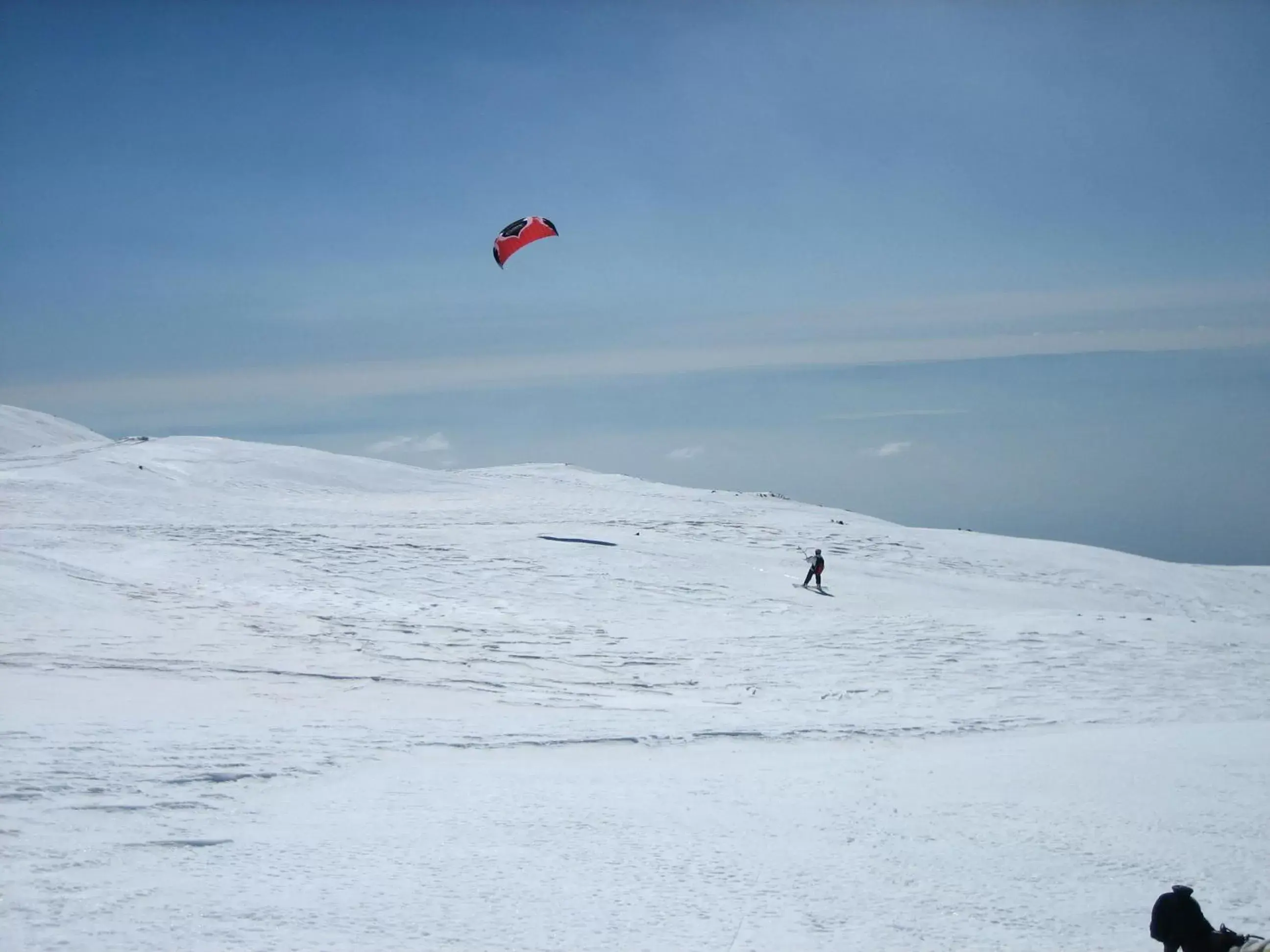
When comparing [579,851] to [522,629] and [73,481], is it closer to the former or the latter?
[522,629]

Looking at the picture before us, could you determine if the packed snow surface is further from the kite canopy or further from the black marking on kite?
the kite canopy

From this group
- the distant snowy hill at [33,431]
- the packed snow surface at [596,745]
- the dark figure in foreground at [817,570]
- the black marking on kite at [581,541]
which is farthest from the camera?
the distant snowy hill at [33,431]

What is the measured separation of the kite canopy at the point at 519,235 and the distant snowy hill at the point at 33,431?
1464 inches

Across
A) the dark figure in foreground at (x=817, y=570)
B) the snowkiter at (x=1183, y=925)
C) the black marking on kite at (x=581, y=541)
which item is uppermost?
the black marking on kite at (x=581, y=541)

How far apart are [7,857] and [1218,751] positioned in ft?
41.2

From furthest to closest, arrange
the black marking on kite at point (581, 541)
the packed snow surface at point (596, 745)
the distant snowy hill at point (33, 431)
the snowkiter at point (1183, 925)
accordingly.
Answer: the distant snowy hill at point (33, 431) < the black marking on kite at point (581, 541) < the packed snow surface at point (596, 745) < the snowkiter at point (1183, 925)

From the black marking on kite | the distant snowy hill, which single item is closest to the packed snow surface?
the black marking on kite

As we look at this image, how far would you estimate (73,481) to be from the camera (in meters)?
30.7

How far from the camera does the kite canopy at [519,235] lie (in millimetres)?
30188

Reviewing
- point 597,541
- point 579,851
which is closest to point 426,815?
point 579,851

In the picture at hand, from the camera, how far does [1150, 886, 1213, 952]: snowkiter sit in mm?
6070

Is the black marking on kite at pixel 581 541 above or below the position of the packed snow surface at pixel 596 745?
above

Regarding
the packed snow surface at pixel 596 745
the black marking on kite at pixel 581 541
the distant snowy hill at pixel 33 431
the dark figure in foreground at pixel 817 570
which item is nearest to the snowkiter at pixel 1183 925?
the packed snow surface at pixel 596 745

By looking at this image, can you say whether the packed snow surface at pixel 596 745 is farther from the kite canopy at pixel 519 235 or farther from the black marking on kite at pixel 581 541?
the kite canopy at pixel 519 235
